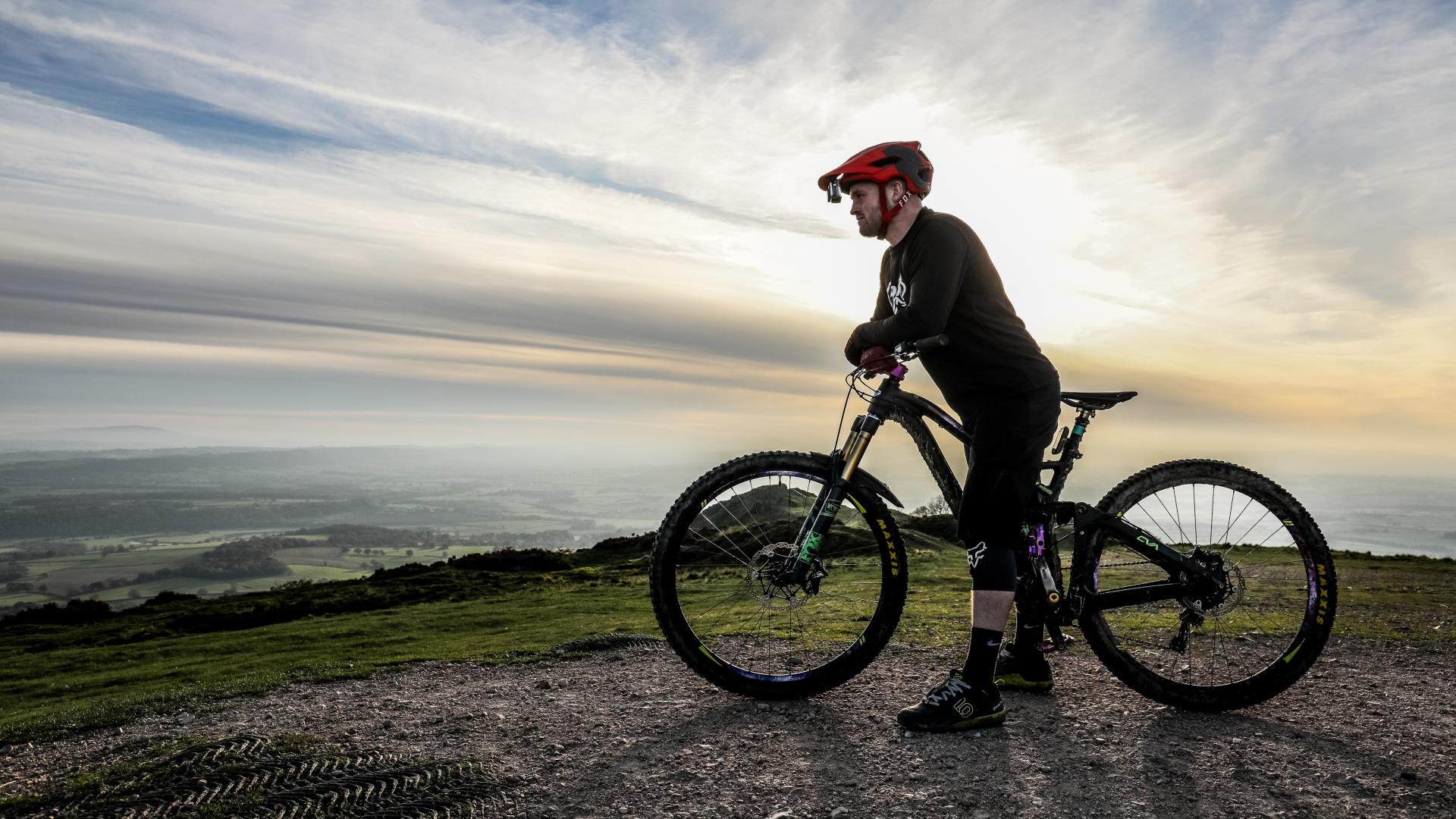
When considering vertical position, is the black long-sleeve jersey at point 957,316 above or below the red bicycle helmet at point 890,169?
below

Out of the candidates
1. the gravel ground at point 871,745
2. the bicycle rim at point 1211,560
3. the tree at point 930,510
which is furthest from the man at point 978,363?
the tree at point 930,510

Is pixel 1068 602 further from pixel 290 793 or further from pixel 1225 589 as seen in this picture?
pixel 290 793

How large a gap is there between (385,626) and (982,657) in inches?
474

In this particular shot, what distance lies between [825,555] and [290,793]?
325 cm

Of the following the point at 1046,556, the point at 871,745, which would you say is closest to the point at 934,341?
the point at 1046,556

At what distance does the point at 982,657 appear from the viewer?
4.78m

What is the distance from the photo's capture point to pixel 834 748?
13.9ft

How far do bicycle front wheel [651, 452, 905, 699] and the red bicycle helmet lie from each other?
5.87 feet

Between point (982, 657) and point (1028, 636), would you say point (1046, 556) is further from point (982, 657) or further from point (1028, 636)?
point (982, 657)

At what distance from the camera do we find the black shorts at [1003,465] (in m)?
4.98

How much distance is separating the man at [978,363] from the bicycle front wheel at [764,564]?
1.86 ft

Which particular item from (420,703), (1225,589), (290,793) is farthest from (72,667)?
(1225,589)

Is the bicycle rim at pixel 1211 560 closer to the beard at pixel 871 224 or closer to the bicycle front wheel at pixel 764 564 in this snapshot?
the bicycle front wheel at pixel 764 564

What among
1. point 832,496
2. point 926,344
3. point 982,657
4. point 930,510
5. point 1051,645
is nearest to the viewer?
point 982,657
